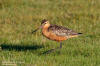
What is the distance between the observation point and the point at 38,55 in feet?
34.8

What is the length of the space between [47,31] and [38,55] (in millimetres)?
1038

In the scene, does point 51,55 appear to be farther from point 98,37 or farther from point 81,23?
point 81,23

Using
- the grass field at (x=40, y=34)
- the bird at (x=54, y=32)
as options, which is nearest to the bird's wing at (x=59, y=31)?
the bird at (x=54, y=32)

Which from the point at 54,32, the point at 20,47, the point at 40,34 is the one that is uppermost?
the point at 54,32

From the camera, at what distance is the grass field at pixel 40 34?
32.4ft

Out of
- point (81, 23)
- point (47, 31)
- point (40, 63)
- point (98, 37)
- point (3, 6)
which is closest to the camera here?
point (40, 63)

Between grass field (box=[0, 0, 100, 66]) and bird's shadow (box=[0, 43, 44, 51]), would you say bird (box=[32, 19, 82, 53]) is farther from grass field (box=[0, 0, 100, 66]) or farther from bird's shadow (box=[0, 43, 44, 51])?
bird's shadow (box=[0, 43, 44, 51])

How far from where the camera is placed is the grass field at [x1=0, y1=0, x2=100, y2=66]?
32.4 ft

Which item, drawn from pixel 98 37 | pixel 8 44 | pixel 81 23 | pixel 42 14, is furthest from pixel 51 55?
pixel 42 14

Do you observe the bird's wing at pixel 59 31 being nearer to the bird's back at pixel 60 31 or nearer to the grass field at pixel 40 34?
the bird's back at pixel 60 31

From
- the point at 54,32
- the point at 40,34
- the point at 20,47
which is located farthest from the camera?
the point at 40,34

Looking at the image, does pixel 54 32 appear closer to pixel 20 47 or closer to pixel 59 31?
pixel 59 31

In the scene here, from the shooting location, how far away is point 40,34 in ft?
45.9

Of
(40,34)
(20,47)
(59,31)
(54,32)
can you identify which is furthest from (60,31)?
(40,34)
